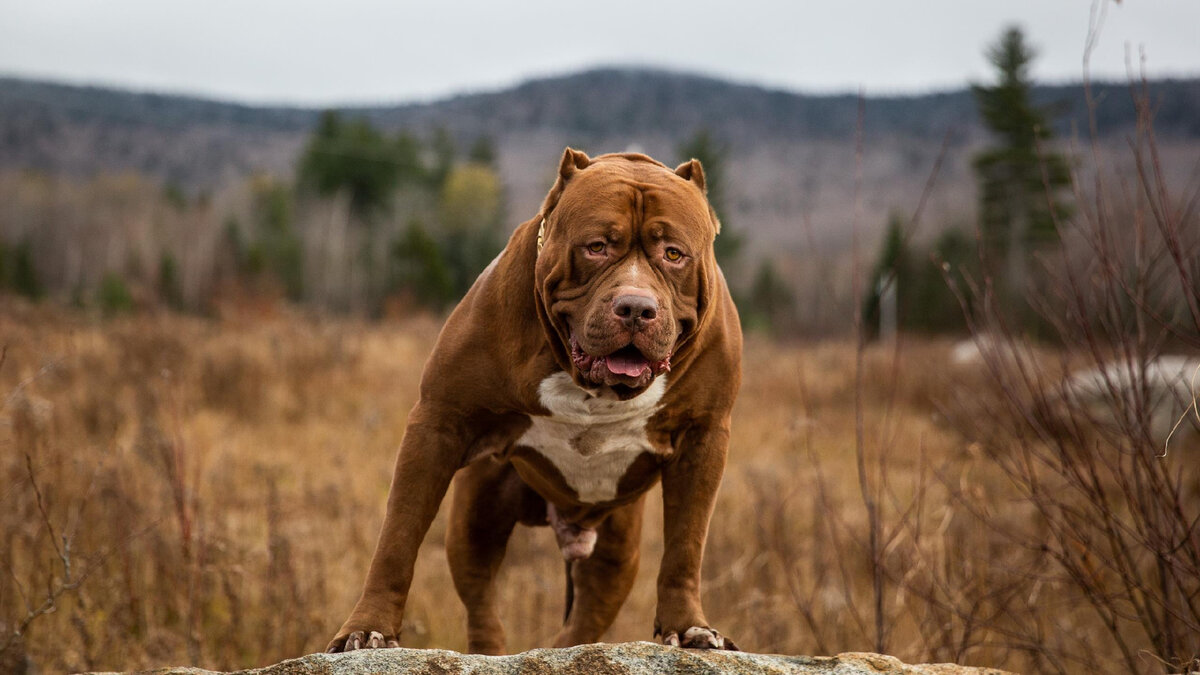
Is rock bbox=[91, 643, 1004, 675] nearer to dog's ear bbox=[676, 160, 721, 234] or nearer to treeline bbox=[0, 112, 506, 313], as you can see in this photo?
dog's ear bbox=[676, 160, 721, 234]

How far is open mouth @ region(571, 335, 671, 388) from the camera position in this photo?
276cm

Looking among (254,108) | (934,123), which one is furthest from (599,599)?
(934,123)

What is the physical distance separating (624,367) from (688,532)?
2.35ft

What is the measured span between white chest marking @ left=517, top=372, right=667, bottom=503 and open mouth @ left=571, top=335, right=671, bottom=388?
0.29 meters

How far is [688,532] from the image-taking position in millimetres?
3186

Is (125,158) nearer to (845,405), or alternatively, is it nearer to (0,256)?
(0,256)

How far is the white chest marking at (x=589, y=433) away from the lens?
319 centimetres

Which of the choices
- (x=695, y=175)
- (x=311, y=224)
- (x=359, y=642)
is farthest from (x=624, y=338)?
(x=311, y=224)

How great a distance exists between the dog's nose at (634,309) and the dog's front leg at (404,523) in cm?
89

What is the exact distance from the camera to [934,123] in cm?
16850

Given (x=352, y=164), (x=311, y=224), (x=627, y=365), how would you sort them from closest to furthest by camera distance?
(x=627, y=365), (x=311, y=224), (x=352, y=164)

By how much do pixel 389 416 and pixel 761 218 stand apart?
5487 inches

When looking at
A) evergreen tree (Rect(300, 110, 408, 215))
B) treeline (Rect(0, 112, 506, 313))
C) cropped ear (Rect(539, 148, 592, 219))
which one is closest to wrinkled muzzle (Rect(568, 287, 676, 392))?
cropped ear (Rect(539, 148, 592, 219))

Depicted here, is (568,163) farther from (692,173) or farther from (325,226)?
(325,226)
